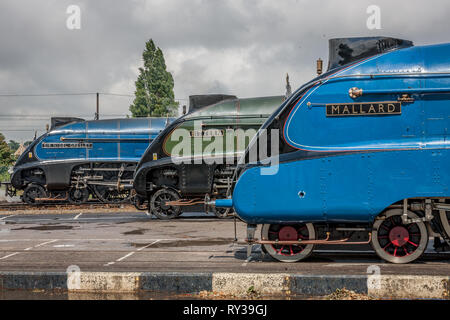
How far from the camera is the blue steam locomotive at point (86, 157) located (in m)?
22.3

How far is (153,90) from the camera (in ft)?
187

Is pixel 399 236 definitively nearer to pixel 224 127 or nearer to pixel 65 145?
pixel 224 127

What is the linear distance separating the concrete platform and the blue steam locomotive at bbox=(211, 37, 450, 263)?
57 cm

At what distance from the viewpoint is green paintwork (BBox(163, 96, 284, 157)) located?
16.2 meters

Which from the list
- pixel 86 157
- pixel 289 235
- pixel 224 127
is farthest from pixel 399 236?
pixel 86 157

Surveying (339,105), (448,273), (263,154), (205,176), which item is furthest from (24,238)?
(448,273)

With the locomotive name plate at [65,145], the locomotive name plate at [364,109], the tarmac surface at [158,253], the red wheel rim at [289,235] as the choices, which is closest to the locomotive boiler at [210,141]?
the tarmac surface at [158,253]

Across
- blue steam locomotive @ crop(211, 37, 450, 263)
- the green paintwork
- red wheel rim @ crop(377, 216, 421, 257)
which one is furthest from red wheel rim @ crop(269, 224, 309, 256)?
the green paintwork

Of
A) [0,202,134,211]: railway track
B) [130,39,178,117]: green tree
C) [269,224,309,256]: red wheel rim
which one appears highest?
[130,39,178,117]: green tree

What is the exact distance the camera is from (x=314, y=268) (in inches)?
321

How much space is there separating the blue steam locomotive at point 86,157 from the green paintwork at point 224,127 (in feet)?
19.6

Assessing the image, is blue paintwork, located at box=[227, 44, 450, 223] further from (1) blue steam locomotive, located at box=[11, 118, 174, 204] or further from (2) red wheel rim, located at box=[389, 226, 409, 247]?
(1) blue steam locomotive, located at box=[11, 118, 174, 204]

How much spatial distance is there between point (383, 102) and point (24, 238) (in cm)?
910
